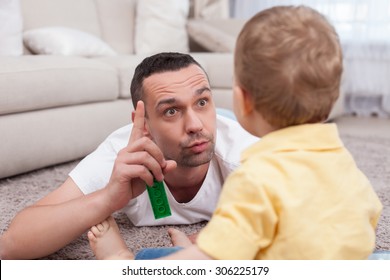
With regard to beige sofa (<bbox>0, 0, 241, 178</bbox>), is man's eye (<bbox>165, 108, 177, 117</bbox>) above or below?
above

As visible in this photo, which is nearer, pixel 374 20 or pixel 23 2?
pixel 23 2

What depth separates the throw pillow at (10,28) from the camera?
2400mm

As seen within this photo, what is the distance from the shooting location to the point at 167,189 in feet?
4.37

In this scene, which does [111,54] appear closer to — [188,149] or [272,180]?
[188,149]

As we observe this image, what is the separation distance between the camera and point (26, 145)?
1.96 meters

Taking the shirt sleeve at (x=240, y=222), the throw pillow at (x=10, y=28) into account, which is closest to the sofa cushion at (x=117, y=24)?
the throw pillow at (x=10, y=28)

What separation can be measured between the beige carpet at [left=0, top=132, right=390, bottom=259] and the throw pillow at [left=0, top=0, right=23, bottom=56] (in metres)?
0.65

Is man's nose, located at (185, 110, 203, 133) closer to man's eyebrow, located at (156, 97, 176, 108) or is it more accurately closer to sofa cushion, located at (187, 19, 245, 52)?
man's eyebrow, located at (156, 97, 176, 108)

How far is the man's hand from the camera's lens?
1.11 metres

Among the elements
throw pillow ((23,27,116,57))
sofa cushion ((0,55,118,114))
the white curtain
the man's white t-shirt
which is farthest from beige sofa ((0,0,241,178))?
the white curtain

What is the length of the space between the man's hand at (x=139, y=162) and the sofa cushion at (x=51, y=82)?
0.91 metres

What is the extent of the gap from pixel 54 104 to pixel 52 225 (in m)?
1.00
